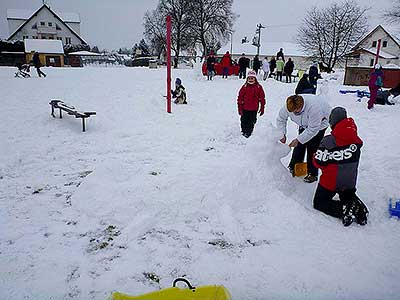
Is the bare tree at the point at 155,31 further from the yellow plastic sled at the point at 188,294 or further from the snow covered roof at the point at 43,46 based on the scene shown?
the yellow plastic sled at the point at 188,294

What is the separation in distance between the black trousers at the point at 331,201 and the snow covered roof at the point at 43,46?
145 feet

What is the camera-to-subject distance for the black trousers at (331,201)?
4.11 metres

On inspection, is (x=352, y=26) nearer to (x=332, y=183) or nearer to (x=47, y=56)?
(x=47, y=56)

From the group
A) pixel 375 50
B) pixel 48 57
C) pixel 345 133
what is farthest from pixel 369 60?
pixel 345 133

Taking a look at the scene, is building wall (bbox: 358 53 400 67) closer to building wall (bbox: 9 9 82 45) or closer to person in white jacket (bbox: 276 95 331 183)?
person in white jacket (bbox: 276 95 331 183)

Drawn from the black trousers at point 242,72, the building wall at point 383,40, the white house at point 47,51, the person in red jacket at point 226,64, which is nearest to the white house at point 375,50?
the building wall at point 383,40

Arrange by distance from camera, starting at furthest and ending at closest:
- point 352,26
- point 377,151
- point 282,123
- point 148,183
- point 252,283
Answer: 1. point 352,26
2. point 377,151
3. point 282,123
4. point 148,183
5. point 252,283

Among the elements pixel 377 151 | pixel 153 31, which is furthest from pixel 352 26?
pixel 377 151

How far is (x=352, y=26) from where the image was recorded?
147ft

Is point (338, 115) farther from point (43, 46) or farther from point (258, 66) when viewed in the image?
point (43, 46)

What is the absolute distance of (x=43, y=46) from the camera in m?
41.6

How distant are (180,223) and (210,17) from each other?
3934 cm

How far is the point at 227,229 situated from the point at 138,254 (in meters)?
1.09

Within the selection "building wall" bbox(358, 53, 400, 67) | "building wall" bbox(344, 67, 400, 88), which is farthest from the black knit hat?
"building wall" bbox(358, 53, 400, 67)
